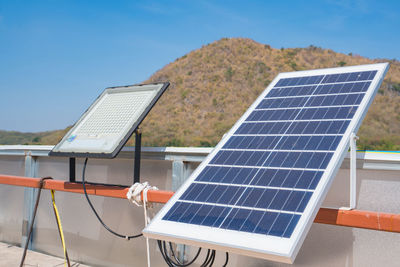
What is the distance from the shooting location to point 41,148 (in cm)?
643

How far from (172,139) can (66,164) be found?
5202 cm

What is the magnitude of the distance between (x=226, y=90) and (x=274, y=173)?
70.4 metres

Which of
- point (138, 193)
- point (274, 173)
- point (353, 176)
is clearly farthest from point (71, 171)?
point (353, 176)

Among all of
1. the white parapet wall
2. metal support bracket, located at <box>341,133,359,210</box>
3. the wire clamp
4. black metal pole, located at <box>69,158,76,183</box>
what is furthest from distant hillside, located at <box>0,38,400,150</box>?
metal support bracket, located at <box>341,133,359,210</box>

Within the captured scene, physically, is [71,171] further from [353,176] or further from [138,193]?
[353,176]

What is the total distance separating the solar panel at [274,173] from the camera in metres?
2.54

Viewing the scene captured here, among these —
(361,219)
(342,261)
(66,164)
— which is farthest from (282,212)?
(66,164)

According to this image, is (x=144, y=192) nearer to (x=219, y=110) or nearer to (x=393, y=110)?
(x=393, y=110)

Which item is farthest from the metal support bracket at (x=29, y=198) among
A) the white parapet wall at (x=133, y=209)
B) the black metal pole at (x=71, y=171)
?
the black metal pole at (x=71, y=171)

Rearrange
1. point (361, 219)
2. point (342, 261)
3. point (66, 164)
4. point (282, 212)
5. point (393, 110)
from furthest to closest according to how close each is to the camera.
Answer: point (393, 110)
point (66, 164)
point (342, 261)
point (361, 219)
point (282, 212)

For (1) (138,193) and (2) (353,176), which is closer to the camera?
(2) (353,176)

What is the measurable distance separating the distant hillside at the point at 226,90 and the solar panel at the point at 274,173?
1775 inches

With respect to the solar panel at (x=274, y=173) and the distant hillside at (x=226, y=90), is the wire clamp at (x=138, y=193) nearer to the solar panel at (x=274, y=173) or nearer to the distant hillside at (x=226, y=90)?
the solar panel at (x=274, y=173)

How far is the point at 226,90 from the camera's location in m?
72.9
